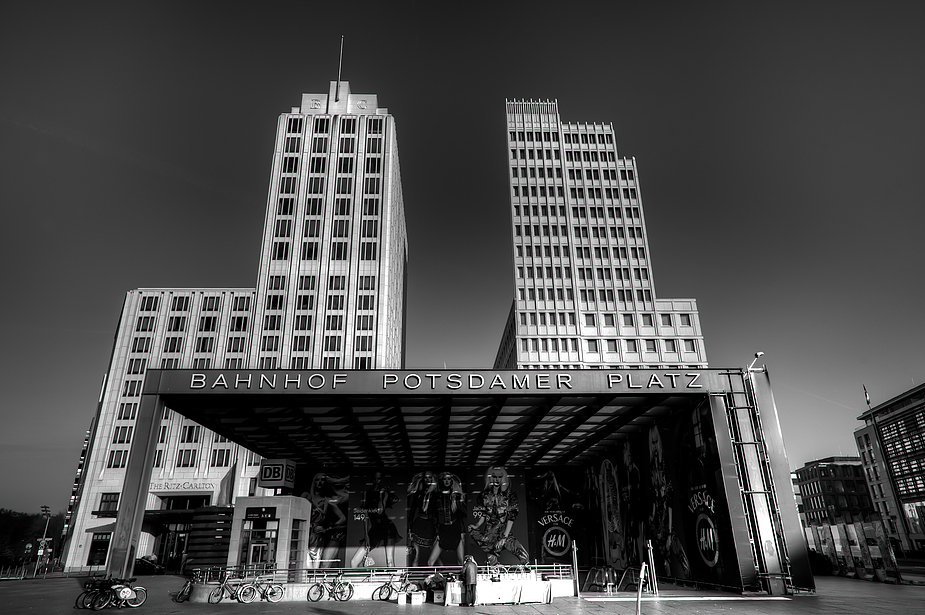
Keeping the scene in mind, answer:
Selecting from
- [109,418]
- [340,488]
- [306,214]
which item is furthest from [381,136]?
[340,488]

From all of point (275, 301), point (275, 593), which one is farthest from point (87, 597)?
point (275, 301)

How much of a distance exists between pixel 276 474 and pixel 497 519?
673 inches

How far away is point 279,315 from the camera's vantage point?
77.8m

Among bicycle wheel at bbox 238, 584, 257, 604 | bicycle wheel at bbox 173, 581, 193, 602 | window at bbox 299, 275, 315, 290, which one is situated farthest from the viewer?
window at bbox 299, 275, 315, 290

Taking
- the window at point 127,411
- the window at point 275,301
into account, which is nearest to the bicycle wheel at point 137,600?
the window at point 275,301

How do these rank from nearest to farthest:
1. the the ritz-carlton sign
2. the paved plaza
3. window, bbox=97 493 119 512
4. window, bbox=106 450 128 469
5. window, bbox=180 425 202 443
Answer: the paved plaza, the the ritz-carlton sign, window, bbox=97 493 119 512, window, bbox=106 450 128 469, window, bbox=180 425 202 443

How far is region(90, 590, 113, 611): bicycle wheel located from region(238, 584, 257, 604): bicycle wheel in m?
A: 4.21

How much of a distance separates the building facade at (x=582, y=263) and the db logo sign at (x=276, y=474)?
54424 millimetres

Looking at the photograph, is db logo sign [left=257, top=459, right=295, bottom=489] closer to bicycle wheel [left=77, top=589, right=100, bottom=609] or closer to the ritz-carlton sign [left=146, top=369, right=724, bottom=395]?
the ritz-carlton sign [left=146, top=369, right=724, bottom=395]

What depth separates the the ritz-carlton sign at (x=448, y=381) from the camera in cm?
2212

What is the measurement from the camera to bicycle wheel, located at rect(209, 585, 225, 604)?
66.5 feet

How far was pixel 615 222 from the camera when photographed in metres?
90.8

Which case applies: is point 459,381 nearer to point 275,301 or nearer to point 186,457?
point 275,301

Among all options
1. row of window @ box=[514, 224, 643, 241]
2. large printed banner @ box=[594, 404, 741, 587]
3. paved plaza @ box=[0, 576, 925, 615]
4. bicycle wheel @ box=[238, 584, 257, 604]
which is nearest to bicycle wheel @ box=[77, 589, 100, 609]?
paved plaza @ box=[0, 576, 925, 615]
